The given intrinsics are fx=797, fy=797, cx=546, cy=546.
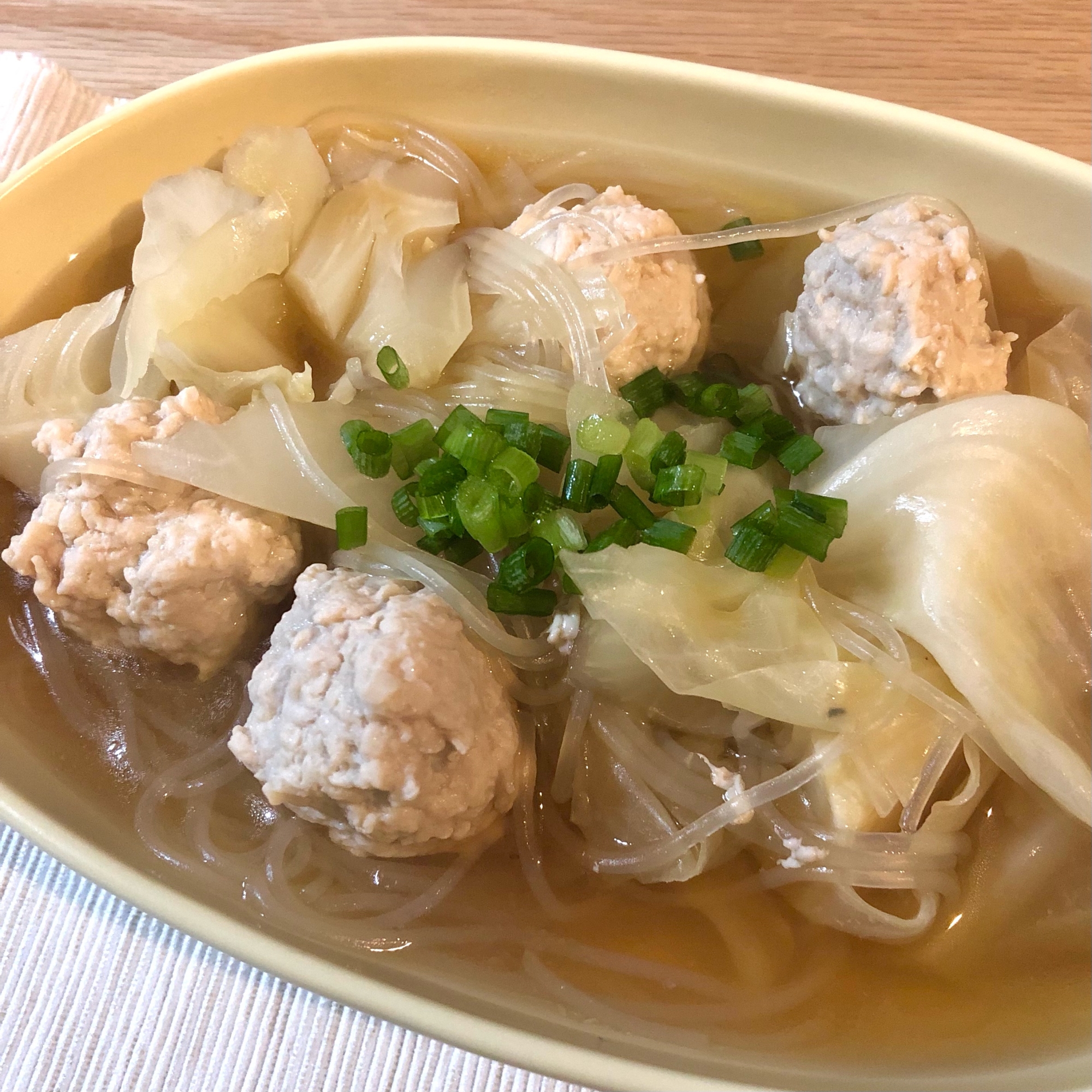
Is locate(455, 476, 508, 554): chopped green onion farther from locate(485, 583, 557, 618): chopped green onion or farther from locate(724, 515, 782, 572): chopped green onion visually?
locate(724, 515, 782, 572): chopped green onion

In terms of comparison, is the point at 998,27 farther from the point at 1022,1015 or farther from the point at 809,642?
the point at 1022,1015

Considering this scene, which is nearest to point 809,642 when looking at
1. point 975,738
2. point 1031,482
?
point 975,738

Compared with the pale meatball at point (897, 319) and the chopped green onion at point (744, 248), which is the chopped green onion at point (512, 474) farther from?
the chopped green onion at point (744, 248)

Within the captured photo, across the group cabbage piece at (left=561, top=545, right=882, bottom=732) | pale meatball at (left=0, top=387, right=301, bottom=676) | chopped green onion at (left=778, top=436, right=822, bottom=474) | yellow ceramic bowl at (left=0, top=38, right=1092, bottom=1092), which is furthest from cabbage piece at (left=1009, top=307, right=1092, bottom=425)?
pale meatball at (left=0, top=387, right=301, bottom=676)

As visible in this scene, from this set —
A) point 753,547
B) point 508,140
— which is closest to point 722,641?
point 753,547

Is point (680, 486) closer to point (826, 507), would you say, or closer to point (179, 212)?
point (826, 507)
